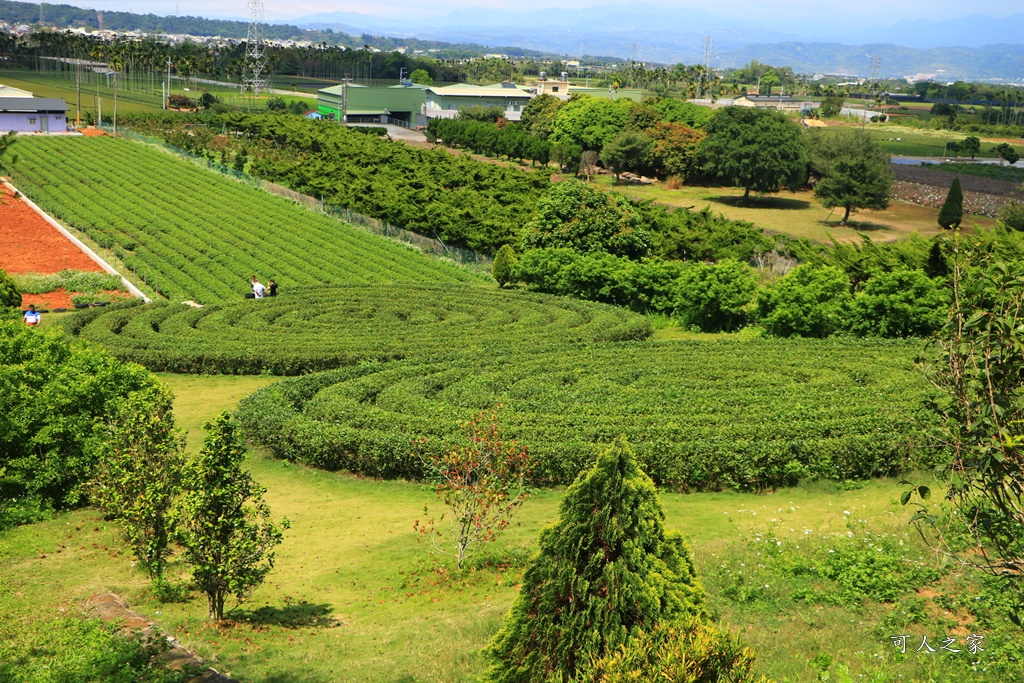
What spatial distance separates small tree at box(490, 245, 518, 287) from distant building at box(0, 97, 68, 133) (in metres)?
61.1

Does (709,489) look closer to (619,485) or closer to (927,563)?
(927,563)

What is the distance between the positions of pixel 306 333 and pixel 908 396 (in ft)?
63.1

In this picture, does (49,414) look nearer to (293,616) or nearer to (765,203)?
(293,616)

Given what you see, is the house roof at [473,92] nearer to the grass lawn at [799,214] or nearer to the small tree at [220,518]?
the grass lawn at [799,214]

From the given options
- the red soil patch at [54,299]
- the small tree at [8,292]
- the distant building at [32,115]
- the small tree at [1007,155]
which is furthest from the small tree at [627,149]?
the small tree at [8,292]

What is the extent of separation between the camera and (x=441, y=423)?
2262 cm

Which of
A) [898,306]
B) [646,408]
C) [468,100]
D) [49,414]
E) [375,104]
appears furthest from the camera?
[468,100]

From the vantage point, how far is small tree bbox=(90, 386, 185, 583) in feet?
49.8

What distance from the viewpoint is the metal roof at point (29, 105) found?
85875 millimetres

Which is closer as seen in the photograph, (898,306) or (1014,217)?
(898,306)

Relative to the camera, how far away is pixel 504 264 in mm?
43688

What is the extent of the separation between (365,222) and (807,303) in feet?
96.8

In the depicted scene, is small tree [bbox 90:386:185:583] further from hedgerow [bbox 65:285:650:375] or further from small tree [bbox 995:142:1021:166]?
small tree [bbox 995:142:1021:166]

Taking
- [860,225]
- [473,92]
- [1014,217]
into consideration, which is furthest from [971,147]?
[1014,217]
